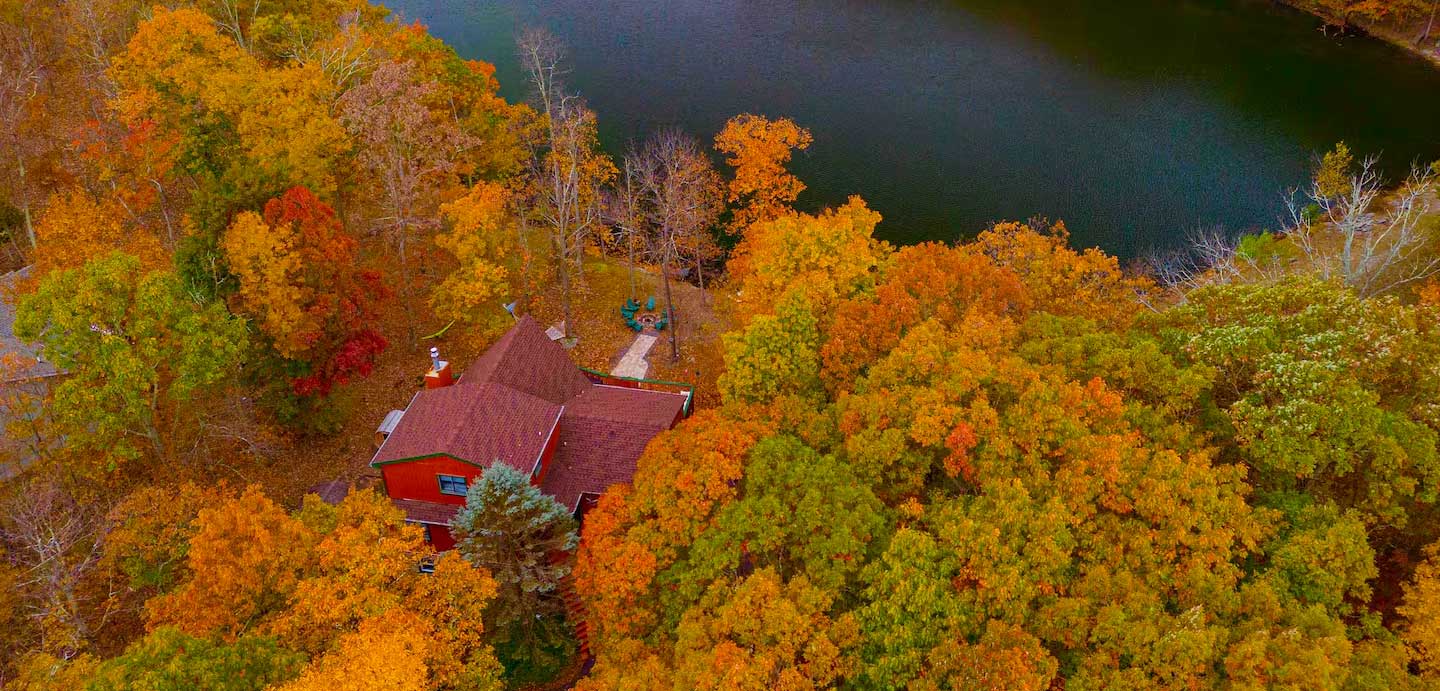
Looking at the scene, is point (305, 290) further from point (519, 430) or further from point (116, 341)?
point (519, 430)

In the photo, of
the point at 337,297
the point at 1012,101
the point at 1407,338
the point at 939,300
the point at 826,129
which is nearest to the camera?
the point at 1407,338

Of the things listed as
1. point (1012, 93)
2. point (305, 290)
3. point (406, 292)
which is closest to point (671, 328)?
point (406, 292)

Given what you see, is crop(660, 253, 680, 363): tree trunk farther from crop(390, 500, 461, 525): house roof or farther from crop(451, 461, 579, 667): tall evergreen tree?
crop(451, 461, 579, 667): tall evergreen tree

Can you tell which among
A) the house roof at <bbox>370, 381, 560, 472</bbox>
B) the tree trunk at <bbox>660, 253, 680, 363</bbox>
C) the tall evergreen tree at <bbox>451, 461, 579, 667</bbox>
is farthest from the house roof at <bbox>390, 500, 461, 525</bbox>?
the tree trunk at <bbox>660, 253, 680, 363</bbox>

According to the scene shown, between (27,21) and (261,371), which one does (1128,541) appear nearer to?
(261,371)

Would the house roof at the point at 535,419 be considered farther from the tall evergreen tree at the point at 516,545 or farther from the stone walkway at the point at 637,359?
the stone walkway at the point at 637,359

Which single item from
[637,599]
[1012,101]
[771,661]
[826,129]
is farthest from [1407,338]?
[1012,101]
